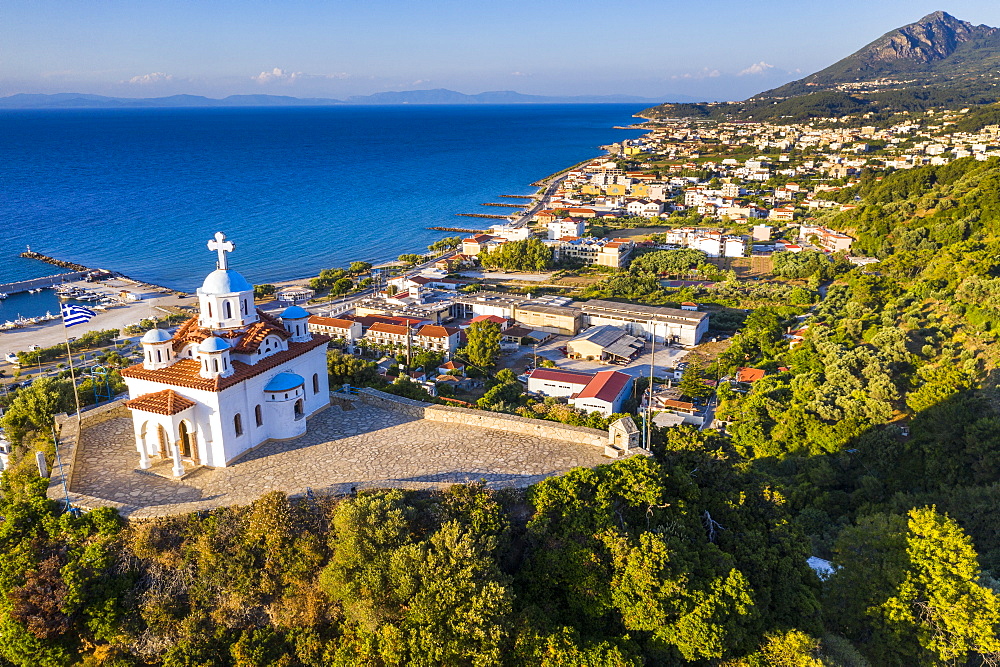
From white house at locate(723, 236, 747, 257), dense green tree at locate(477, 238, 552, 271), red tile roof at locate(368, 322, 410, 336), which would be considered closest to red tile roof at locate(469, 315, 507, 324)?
red tile roof at locate(368, 322, 410, 336)

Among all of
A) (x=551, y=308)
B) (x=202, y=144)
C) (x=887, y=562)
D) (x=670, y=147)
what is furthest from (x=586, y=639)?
(x=202, y=144)

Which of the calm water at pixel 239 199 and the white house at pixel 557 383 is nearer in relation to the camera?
the white house at pixel 557 383

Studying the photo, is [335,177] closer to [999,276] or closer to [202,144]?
[202,144]

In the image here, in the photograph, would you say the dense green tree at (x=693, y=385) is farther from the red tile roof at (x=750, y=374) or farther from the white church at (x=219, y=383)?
the white church at (x=219, y=383)

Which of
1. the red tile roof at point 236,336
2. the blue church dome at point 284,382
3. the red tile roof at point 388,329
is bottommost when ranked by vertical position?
the red tile roof at point 388,329

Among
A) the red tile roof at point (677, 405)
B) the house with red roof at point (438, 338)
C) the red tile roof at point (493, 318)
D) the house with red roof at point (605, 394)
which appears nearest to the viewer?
the house with red roof at point (605, 394)

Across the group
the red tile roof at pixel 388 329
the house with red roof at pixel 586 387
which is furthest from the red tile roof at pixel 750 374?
the red tile roof at pixel 388 329

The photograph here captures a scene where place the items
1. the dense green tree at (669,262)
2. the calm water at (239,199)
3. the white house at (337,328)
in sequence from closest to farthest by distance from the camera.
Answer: the white house at (337,328)
the dense green tree at (669,262)
the calm water at (239,199)
